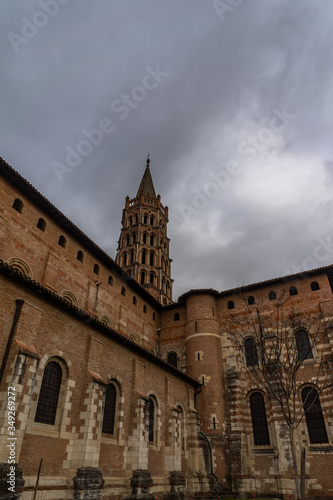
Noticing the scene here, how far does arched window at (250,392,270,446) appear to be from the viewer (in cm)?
2412

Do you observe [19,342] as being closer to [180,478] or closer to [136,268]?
[180,478]

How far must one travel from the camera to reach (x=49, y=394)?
13844 mm

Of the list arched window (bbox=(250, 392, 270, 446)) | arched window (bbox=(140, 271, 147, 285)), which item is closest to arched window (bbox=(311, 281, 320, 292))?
arched window (bbox=(250, 392, 270, 446))

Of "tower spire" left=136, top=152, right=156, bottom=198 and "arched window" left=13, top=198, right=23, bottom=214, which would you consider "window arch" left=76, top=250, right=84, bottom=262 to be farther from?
"tower spire" left=136, top=152, right=156, bottom=198

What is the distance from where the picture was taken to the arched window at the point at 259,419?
2412 centimetres

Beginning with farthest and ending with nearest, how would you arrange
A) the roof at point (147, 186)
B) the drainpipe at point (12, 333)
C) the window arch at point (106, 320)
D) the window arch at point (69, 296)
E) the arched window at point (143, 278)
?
the roof at point (147, 186)
the arched window at point (143, 278)
the window arch at point (106, 320)
the window arch at point (69, 296)
the drainpipe at point (12, 333)

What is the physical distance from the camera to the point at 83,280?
22719 millimetres

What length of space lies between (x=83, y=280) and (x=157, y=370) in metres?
7.63

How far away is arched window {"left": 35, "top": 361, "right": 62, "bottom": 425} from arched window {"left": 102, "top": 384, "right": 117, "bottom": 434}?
3.44 metres

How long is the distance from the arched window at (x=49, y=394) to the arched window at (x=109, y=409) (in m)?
3.44

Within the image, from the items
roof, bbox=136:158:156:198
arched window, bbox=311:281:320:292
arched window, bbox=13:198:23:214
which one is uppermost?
roof, bbox=136:158:156:198

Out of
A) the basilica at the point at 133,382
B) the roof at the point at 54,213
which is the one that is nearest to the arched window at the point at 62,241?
the basilica at the point at 133,382

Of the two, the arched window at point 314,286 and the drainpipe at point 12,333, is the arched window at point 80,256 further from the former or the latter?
the arched window at point 314,286

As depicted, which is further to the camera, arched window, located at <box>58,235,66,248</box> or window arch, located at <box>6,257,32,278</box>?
arched window, located at <box>58,235,66,248</box>
